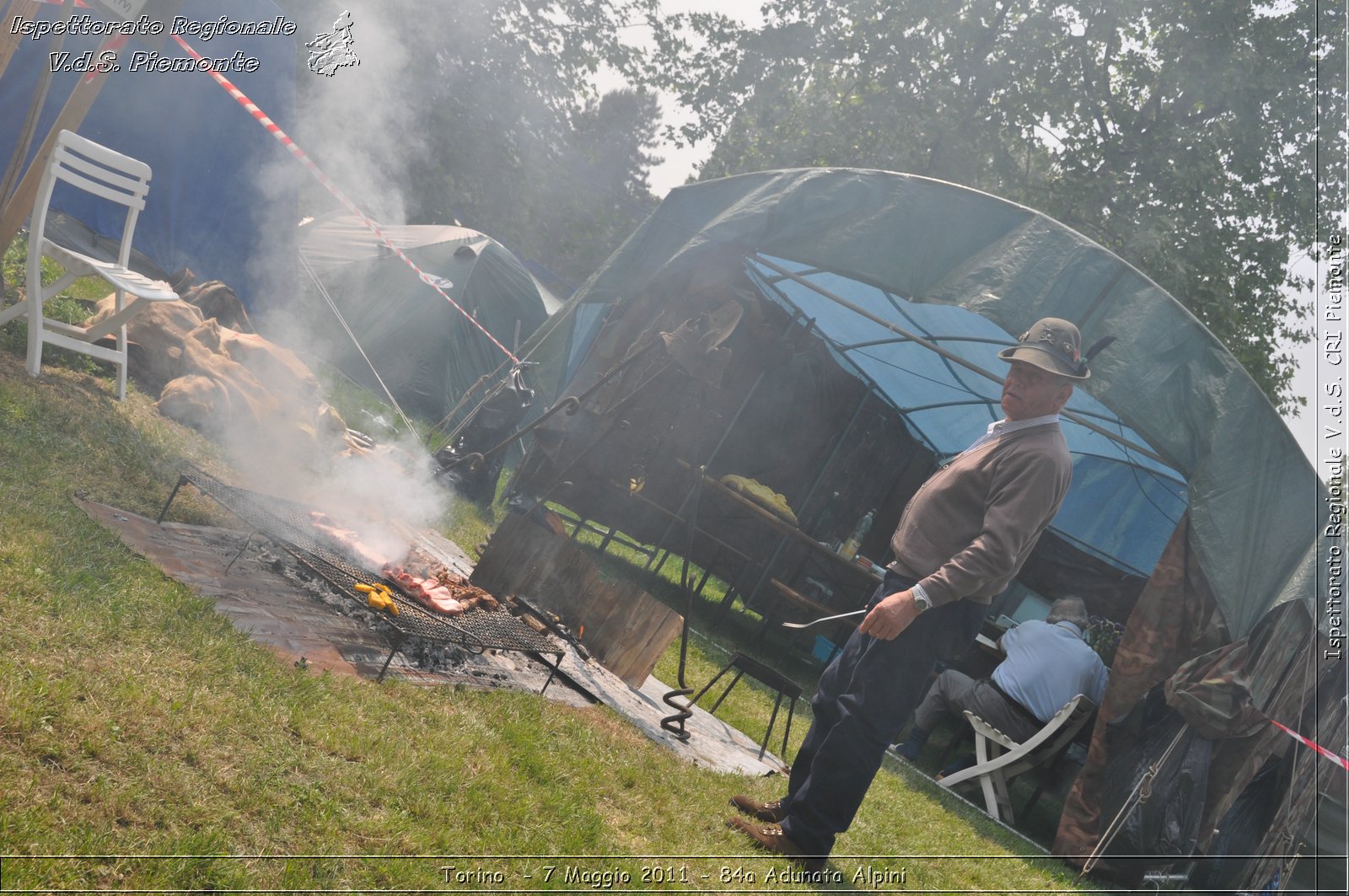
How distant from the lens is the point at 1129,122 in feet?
49.2

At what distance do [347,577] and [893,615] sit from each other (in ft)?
7.17

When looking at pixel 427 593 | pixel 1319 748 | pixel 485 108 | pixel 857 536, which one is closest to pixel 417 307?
pixel 857 536

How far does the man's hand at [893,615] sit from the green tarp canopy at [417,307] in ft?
27.0

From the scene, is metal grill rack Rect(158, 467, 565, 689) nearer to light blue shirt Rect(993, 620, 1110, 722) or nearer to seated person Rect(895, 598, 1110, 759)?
seated person Rect(895, 598, 1110, 759)

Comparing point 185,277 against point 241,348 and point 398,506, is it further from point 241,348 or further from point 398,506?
point 398,506

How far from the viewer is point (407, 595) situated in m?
4.01

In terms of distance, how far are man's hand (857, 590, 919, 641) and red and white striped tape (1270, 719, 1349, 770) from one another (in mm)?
3844

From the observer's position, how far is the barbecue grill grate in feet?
11.5

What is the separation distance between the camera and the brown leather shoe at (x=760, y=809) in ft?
12.0

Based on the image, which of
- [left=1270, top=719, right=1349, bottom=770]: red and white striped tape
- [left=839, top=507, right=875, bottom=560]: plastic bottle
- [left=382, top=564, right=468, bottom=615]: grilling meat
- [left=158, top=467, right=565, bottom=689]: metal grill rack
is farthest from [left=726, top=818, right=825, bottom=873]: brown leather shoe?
[left=839, top=507, right=875, bottom=560]: plastic bottle

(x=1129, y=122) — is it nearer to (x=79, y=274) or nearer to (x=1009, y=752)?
(x=1009, y=752)

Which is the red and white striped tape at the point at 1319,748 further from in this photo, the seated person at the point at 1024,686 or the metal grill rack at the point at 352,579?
the metal grill rack at the point at 352,579

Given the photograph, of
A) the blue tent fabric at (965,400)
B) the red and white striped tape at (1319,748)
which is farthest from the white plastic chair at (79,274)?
the red and white striped tape at (1319,748)

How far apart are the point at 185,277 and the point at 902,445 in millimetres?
7169
